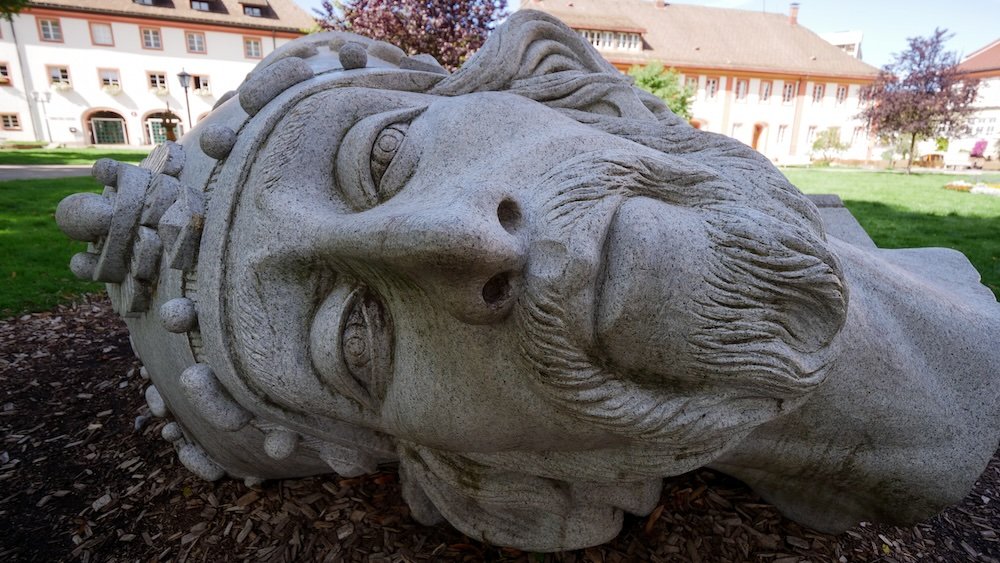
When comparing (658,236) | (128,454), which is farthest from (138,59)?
(658,236)

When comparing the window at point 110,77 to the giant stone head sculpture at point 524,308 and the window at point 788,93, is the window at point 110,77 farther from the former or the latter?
the window at point 788,93

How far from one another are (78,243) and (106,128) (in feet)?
106

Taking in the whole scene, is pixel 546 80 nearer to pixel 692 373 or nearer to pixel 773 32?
pixel 692 373

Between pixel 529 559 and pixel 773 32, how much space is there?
45.2 meters

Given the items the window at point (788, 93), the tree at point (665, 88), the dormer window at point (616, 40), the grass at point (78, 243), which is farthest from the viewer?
the window at point (788, 93)

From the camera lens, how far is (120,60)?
32.5 meters

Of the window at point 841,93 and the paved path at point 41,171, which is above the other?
the window at point 841,93

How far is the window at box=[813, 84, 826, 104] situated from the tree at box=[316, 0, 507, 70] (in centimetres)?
3608

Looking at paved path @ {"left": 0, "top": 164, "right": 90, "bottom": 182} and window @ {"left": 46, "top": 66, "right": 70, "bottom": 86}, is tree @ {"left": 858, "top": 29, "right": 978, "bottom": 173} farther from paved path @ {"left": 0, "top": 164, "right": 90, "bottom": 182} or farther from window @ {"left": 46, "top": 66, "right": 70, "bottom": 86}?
window @ {"left": 46, "top": 66, "right": 70, "bottom": 86}

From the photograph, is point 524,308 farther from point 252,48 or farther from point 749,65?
point 749,65

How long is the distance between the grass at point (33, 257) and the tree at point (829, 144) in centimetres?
4038

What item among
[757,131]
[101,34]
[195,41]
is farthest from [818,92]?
[101,34]

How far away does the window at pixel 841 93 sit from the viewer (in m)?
38.9

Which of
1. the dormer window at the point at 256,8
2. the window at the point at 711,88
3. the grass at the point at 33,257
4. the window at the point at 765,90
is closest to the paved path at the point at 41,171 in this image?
the grass at the point at 33,257
